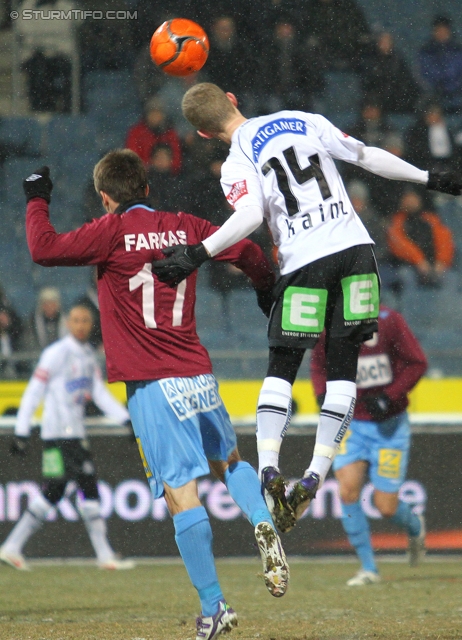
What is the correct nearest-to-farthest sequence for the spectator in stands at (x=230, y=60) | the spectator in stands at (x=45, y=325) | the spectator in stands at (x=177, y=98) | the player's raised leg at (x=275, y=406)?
the player's raised leg at (x=275, y=406) < the spectator in stands at (x=45, y=325) < the spectator in stands at (x=230, y=60) < the spectator in stands at (x=177, y=98)

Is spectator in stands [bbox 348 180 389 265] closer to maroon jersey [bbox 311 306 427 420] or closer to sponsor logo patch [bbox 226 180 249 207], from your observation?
maroon jersey [bbox 311 306 427 420]

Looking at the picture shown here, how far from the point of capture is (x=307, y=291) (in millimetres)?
4684

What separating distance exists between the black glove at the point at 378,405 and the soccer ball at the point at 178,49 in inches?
115

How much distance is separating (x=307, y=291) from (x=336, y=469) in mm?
3077

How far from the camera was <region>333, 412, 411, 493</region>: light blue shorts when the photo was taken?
24.3ft

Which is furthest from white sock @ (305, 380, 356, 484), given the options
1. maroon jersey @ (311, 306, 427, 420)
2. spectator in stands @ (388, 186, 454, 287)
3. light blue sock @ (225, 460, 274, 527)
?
spectator in stands @ (388, 186, 454, 287)

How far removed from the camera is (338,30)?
38.1ft

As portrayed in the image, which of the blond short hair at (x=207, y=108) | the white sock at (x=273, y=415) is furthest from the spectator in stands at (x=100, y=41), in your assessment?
the white sock at (x=273, y=415)

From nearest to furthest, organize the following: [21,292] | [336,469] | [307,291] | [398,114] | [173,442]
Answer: [173,442]
[307,291]
[336,469]
[21,292]
[398,114]

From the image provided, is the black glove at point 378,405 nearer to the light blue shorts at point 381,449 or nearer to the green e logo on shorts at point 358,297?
the light blue shorts at point 381,449

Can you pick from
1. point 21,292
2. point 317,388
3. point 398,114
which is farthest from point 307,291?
point 398,114

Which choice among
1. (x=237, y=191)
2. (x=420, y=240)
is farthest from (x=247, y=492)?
(x=420, y=240)

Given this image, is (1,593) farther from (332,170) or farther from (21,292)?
(21,292)

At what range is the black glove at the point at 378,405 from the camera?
7332mm
